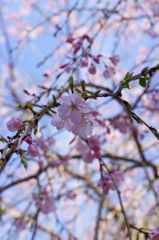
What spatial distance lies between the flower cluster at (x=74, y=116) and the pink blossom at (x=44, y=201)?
1604 mm

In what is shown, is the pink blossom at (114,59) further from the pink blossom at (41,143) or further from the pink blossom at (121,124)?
the pink blossom at (121,124)

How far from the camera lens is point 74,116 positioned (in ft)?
4.18

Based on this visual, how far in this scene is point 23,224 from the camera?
3115mm

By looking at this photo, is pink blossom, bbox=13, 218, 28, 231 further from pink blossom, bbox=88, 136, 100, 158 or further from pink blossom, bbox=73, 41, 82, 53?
pink blossom, bbox=73, 41, 82, 53

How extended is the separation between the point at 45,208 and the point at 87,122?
165 centimetres

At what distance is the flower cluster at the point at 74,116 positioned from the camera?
48.4 inches

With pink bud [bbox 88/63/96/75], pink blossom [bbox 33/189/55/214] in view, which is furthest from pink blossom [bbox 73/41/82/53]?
pink blossom [bbox 33/189/55/214]

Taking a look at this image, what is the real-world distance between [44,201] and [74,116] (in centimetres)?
173

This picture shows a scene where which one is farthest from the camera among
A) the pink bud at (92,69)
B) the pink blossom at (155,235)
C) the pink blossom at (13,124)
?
the pink bud at (92,69)

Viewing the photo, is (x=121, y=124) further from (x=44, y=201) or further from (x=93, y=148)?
(x=93, y=148)

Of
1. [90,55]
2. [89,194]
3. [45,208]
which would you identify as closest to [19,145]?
[90,55]

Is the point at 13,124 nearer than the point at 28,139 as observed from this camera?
No

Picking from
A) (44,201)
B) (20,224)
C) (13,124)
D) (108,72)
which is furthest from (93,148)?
(20,224)

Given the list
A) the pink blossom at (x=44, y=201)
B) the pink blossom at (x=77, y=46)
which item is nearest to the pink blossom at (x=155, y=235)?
the pink blossom at (x=77, y=46)
